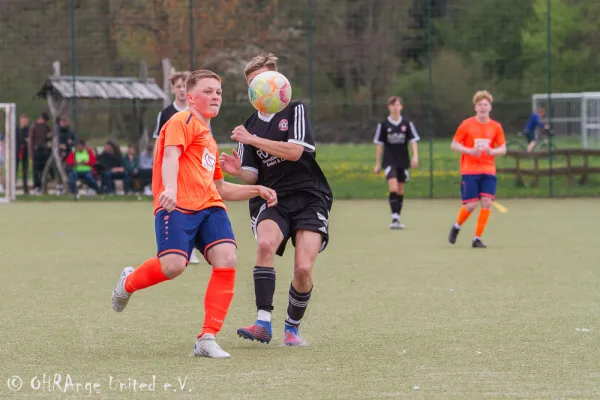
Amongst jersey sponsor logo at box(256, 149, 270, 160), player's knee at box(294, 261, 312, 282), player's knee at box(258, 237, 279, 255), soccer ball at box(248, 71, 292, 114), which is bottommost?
player's knee at box(294, 261, 312, 282)

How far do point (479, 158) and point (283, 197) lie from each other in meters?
7.09

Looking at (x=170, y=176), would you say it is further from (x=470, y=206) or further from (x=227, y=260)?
(x=470, y=206)

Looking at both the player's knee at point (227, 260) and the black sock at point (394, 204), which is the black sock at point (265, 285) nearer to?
the player's knee at point (227, 260)

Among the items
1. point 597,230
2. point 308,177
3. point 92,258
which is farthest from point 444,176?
point 308,177

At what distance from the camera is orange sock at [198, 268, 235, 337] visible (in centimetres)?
666

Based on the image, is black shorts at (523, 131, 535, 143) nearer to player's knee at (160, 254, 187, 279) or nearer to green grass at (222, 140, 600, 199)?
green grass at (222, 140, 600, 199)

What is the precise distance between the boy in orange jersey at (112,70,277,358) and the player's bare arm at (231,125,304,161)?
0.17 metres

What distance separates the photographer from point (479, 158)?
14047 mm

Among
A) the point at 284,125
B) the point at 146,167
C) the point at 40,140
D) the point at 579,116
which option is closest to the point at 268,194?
the point at 284,125

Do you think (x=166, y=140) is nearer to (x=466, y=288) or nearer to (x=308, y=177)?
(x=308, y=177)

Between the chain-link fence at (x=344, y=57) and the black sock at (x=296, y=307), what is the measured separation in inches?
646

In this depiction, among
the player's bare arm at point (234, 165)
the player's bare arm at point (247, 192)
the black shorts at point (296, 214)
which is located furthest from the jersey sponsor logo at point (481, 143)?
the player's bare arm at point (247, 192)

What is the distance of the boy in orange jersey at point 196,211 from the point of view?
665 centimetres

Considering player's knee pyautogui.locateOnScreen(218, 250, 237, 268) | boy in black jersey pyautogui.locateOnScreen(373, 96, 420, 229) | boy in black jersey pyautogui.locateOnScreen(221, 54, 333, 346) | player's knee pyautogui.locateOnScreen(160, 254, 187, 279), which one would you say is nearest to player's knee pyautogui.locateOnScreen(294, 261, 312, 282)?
boy in black jersey pyautogui.locateOnScreen(221, 54, 333, 346)
